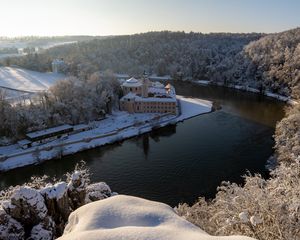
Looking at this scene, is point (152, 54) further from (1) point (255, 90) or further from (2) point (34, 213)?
(2) point (34, 213)

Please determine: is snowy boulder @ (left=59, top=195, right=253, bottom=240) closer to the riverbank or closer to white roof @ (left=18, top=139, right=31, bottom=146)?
white roof @ (left=18, top=139, right=31, bottom=146)

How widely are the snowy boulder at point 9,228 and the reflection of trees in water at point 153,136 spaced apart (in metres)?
25.7

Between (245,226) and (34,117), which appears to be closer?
(245,226)

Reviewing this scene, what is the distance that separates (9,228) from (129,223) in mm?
7429

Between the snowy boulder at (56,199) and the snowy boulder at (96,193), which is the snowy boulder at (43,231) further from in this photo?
the snowy boulder at (96,193)

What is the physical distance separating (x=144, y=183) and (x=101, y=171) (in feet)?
19.6

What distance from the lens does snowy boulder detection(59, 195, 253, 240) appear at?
7863 mm

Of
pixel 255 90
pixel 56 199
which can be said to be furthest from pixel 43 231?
pixel 255 90

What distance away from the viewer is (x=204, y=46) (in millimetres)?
121625

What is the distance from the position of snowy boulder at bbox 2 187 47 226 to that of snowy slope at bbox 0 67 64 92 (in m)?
57.1

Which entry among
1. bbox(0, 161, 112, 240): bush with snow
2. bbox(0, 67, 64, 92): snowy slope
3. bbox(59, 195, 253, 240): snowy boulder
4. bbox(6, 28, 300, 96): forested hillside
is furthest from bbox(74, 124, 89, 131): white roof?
bbox(59, 195, 253, 240): snowy boulder

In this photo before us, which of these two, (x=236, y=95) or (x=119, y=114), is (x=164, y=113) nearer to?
(x=119, y=114)

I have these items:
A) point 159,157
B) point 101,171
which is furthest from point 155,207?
point 159,157

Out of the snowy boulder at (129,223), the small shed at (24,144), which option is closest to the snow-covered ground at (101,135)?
the small shed at (24,144)
